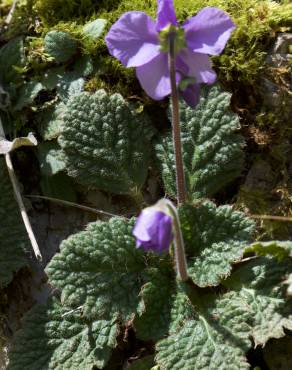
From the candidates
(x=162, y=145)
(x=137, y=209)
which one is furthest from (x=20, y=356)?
(x=162, y=145)

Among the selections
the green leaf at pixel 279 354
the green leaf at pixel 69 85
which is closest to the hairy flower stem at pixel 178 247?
the green leaf at pixel 279 354

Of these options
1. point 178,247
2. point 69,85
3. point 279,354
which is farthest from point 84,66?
point 279,354

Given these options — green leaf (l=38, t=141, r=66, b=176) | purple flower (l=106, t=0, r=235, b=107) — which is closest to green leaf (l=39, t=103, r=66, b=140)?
green leaf (l=38, t=141, r=66, b=176)

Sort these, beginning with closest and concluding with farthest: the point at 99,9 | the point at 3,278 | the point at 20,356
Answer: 1. the point at 20,356
2. the point at 3,278
3. the point at 99,9

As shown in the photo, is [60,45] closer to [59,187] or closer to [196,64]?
[59,187]

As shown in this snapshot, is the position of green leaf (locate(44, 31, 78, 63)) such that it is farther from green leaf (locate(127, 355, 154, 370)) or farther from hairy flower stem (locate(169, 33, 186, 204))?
green leaf (locate(127, 355, 154, 370))

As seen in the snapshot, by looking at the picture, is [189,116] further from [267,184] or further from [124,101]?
[267,184]
